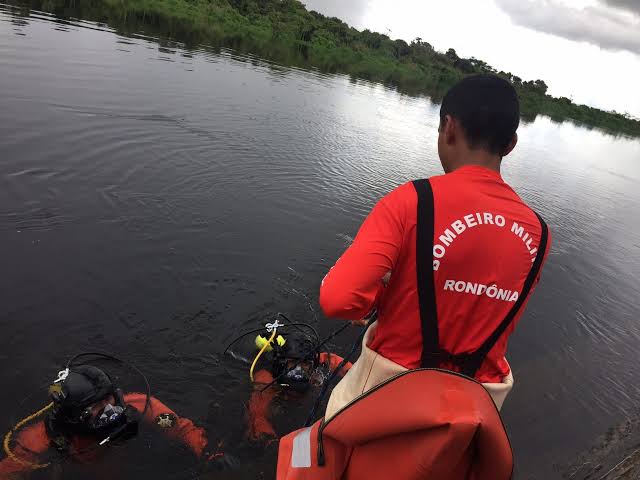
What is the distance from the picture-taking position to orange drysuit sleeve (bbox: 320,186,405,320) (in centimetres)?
156

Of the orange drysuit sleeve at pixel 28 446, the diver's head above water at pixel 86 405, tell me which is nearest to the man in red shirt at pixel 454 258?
the diver's head above water at pixel 86 405

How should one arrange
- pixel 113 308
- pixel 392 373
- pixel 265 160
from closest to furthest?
pixel 392 373 < pixel 113 308 < pixel 265 160

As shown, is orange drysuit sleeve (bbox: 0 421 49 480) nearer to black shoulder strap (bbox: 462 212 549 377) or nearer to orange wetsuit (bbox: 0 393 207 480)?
orange wetsuit (bbox: 0 393 207 480)

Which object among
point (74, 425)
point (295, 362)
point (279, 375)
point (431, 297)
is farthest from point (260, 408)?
point (431, 297)

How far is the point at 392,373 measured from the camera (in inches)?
73.4

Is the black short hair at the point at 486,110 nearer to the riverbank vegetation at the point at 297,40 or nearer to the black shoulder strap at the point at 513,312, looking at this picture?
the black shoulder strap at the point at 513,312

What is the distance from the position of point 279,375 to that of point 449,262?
3.34 meters

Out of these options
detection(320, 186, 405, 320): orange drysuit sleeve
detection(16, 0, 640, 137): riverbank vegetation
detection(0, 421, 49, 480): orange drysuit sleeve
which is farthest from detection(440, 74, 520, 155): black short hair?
detection(16, 0, 640, 137): riverbank vegetation

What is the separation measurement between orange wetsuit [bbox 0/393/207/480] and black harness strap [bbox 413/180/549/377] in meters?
3.12

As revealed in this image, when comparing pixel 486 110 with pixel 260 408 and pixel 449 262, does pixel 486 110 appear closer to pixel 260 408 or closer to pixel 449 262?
pixel 449 262

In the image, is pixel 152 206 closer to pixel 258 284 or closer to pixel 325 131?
pixel 258 284

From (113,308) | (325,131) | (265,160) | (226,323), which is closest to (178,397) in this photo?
(226,323)

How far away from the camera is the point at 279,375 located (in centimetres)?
454

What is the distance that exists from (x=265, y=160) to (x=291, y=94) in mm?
10625
